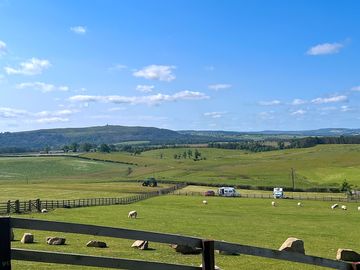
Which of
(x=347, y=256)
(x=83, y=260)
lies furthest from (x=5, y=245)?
(x=347, y=256)

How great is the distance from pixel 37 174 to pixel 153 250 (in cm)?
17279

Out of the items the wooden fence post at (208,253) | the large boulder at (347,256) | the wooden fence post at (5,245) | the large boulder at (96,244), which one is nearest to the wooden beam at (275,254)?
the wooden fence post at (208,253)

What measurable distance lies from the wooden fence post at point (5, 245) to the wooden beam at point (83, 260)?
44cm

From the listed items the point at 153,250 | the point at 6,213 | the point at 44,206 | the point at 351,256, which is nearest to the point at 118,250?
the point at 153,250

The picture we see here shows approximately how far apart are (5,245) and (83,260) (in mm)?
1398

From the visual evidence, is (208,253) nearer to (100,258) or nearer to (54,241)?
(100,258)

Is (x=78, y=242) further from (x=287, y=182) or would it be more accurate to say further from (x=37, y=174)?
(x=37, y=174)

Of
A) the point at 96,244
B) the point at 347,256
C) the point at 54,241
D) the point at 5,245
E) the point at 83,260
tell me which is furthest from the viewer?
the point at 54,241

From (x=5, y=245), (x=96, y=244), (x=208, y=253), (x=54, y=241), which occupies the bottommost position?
(x=96, y=244)

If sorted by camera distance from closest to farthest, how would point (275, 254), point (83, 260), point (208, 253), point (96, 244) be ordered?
point (83, 260)
point (208, 253)
point (275, 254)
point (96, 244)

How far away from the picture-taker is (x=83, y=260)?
8.33 metres

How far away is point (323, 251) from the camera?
22734mm

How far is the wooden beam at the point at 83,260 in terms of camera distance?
26.5 feet

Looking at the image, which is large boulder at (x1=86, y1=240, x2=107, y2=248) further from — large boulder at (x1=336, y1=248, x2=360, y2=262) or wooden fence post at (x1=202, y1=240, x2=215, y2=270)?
wooden fence post at (x1=202, y1=240, x2=215, y2=270)
